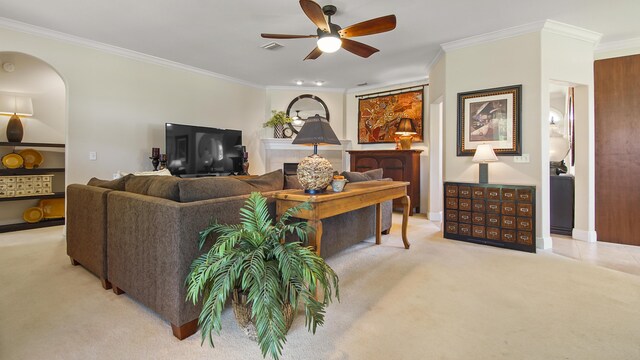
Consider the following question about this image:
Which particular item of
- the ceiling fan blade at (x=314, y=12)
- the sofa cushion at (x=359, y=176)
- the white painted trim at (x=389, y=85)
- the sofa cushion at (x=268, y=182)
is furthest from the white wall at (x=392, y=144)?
the sofa cushion at (x=268, y=182)

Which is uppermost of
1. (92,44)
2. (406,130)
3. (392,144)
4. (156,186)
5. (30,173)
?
(92,44)

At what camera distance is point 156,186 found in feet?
6.11

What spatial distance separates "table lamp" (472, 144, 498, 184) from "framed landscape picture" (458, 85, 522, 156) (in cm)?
24

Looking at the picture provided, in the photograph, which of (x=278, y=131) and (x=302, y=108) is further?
(x=302, y=108)

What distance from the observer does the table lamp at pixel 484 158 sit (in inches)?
132

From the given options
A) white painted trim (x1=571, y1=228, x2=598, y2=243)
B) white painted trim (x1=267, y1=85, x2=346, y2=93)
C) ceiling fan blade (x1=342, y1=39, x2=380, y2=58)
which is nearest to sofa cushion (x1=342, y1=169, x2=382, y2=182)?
ceiling fan blade (x1=342, y1=39, x2=380, y2=58)

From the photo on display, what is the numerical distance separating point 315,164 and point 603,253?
349cm

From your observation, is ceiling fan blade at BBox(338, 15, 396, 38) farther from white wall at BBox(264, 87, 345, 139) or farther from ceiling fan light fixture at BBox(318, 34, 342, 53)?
white wall at BBox(264, 87, 345, 139)

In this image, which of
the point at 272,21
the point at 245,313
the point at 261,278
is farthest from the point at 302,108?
the point at 261,278

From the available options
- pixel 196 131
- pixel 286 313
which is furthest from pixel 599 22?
pixel 196 131

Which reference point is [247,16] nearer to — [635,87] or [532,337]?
[532,337]

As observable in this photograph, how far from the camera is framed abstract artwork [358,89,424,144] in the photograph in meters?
5.50

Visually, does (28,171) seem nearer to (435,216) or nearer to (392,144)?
(392,144)

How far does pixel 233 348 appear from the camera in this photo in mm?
1520
